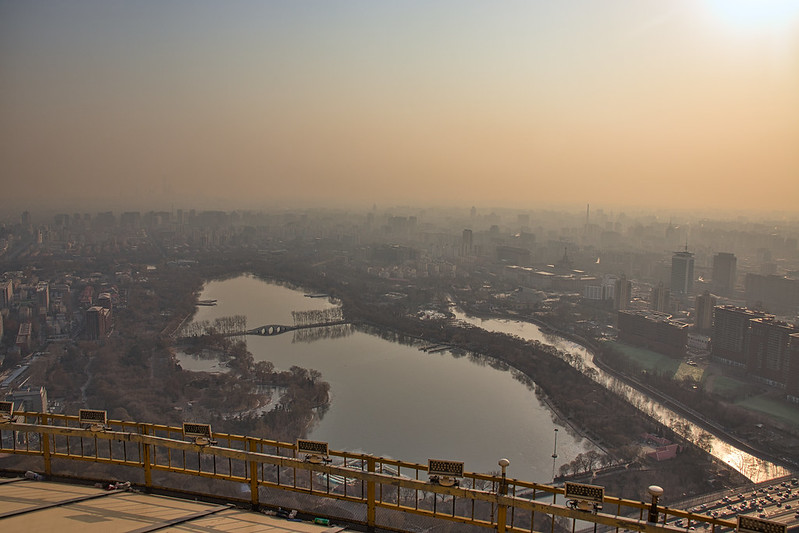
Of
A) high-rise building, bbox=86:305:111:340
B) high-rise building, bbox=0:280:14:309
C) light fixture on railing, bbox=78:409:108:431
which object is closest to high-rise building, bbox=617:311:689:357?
high-rise building, bbox=86:305:111:340

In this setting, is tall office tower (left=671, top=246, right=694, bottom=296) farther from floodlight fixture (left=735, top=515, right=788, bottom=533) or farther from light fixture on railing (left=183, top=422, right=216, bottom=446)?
light fixture on railing (left=183, top=422, right=216, bottom=446)

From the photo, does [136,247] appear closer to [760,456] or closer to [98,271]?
[98,271]

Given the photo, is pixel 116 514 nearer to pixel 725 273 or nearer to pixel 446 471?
pixel 446 471

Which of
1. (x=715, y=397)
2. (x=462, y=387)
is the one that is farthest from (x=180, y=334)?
(x=715, y=397)

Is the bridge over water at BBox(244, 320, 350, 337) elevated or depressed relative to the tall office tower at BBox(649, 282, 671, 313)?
depressed

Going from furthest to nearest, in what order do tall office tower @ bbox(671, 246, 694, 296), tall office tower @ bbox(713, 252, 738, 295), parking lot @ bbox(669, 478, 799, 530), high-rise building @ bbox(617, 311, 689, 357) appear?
tall office tower @ bbox(671, 246, 694, 296)
tall office tower @ bbox(713, 252, 738, 295)
high-rise building @ bbox(617, 311, 689, 357)
parking lot @ bbox(669, 478, 799, 530)

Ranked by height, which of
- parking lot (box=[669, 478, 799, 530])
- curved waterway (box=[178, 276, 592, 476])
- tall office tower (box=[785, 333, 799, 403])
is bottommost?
parking lot (box=[669, 478, 799, 530])

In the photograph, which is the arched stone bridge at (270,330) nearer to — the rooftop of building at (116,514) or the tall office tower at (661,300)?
the tall office tower at (661,300)
